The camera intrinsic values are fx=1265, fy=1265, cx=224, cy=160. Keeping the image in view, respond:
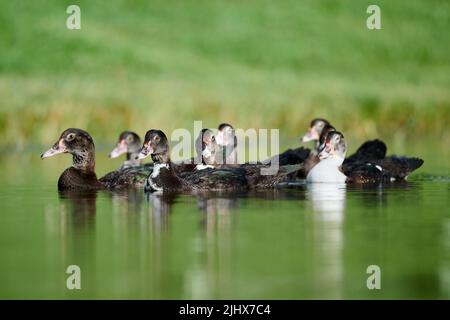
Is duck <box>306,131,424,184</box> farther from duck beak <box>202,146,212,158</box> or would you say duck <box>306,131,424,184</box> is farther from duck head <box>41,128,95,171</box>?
duck head <box>41,128,95,171</box>

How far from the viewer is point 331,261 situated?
10180mm

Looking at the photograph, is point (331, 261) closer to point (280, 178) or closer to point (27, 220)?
point (27, 220)

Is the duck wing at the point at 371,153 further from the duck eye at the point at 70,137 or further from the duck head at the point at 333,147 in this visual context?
the duck eye at the point at 70,137

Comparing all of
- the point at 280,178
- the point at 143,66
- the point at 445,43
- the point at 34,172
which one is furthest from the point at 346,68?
the point at 280,178

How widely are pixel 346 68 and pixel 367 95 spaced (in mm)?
7135

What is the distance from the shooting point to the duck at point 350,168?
18.5 meters

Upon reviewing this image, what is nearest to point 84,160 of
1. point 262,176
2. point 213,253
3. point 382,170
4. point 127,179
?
point 127,179

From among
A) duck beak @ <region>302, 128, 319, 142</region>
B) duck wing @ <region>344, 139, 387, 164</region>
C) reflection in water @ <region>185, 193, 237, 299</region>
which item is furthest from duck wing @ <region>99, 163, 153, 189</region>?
duck beak @ <region>302, 128, 319, 142</region>

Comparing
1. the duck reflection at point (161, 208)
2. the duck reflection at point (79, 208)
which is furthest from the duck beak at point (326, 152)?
the duck reflection at point (79, 208)

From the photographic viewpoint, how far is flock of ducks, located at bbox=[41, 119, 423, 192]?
55.4 feet

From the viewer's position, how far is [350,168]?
62.1ft

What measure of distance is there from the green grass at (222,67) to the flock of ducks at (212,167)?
1115cm
